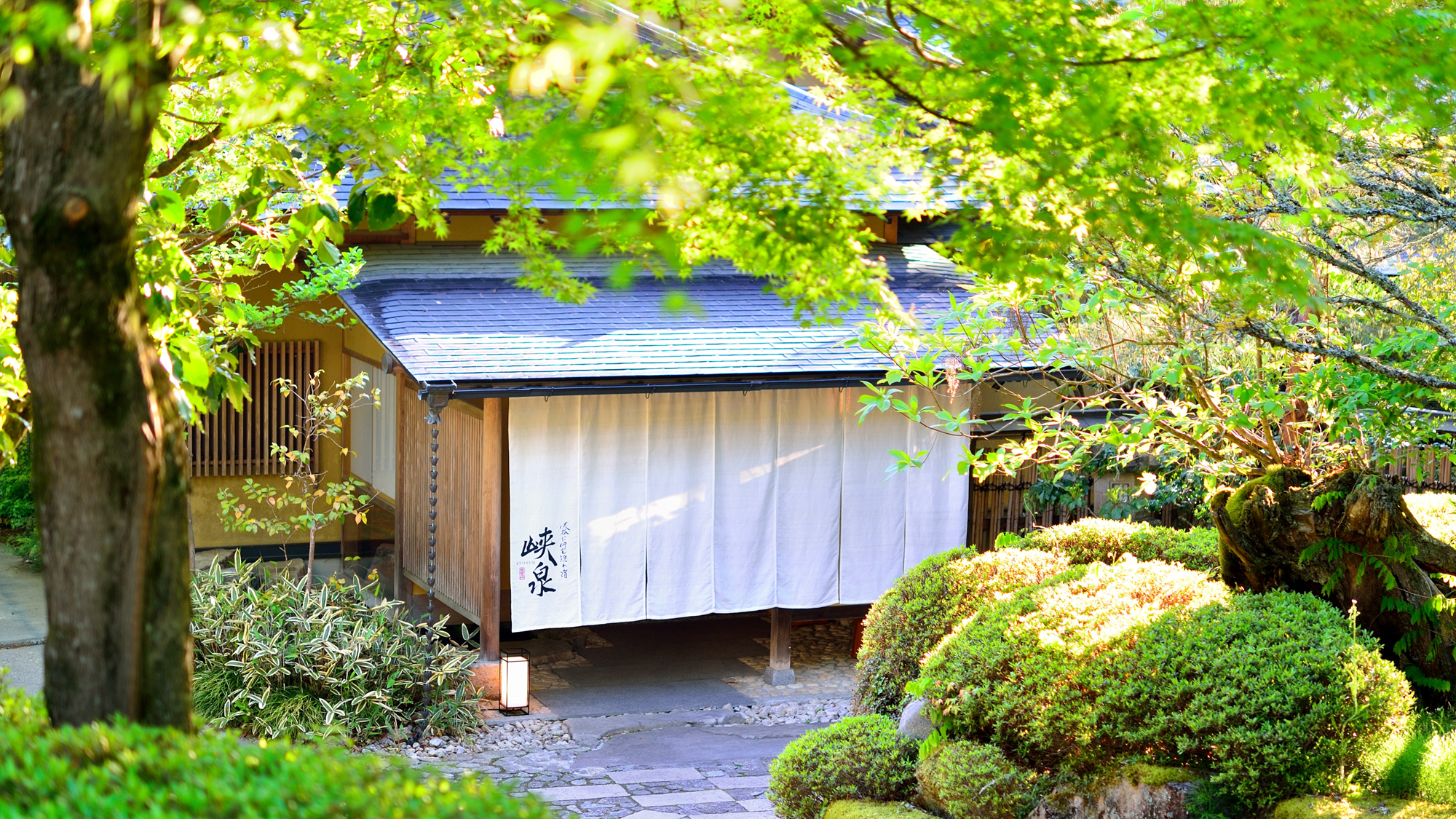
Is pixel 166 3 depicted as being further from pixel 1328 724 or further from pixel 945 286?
pixel 945 286

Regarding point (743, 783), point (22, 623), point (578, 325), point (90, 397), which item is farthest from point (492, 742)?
point (90, 397)

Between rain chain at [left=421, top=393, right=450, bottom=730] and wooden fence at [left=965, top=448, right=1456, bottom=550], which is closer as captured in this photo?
rain chain at [left=421, top=393, right=450, bottom=730]

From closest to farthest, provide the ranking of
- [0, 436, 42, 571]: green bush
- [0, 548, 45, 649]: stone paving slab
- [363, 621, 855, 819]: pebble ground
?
[363, 621, 855, 819]: pebble ground, [0, 548, 45, 649]: stone paving slab, [0, 436, 42, 571]: green bush

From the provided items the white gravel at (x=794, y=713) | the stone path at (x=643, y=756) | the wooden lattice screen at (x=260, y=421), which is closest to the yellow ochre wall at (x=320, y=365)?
the wooden lattice screen at (x=260, y=421)

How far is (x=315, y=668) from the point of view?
28.9 feet

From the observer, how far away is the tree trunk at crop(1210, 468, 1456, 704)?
6.38 metres

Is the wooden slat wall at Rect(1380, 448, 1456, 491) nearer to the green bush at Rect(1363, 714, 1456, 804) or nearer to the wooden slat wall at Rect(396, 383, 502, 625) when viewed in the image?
the green bush at Rect(1363, 714, 1456, 804)

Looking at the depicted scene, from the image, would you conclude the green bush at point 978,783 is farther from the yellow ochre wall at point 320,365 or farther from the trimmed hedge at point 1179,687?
the yellow ochre wall at point 320,365

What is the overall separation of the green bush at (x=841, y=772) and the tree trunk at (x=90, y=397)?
4.01m

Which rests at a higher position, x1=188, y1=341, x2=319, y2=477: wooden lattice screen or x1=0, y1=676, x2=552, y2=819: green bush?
x1=188, y1=341, x2=319, y2=477: wooden lattice screen

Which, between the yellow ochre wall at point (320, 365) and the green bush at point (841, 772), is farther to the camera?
the yellow ochre wall at point (320, 365)

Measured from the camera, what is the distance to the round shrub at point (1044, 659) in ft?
20.1

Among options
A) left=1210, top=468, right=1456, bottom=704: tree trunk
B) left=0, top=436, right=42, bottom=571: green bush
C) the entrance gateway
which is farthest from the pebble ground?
left=0, top=436, right=42, bottom=571: green bush

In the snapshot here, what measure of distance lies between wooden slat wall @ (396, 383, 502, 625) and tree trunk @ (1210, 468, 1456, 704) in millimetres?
5543
